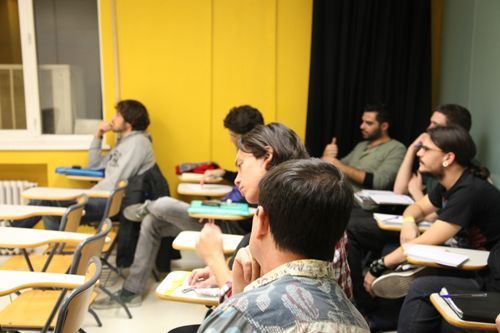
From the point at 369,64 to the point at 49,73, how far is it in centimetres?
293

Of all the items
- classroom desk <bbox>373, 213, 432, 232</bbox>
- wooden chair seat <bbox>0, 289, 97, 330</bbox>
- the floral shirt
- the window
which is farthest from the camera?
the window

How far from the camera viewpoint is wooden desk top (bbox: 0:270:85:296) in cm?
163

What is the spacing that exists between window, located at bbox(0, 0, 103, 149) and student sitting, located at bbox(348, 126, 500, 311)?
9.75 ft

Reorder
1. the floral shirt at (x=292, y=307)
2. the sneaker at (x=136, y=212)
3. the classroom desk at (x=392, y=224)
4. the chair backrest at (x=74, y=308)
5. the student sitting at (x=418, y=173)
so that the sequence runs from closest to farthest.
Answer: the floral shirt at (x=292, y=307) < the chair backrest at (x=74, y=308) < the classroom desk at (x=392, y=224) < the student sitting at (x=418, y=173) < the sneaker at (x=136, y=212)

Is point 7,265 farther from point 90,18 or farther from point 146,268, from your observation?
point 90,18

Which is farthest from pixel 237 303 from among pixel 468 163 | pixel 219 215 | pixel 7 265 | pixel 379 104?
pixel 379 104

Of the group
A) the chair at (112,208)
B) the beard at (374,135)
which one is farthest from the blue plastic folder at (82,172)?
the beard at (374,135)

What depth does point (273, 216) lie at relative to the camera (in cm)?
92

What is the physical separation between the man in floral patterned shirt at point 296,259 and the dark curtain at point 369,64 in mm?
3196

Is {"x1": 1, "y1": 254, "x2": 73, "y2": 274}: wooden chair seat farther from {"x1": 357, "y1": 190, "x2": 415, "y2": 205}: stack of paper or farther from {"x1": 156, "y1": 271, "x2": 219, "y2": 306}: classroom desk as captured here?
{"x1": 357, "y1": 190, "x2": 415, "y2": 205}: stack of paper

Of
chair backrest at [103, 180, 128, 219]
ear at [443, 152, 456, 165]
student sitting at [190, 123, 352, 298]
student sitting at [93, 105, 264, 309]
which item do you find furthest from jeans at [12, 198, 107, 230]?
ear at [443, 152, 456, 165]

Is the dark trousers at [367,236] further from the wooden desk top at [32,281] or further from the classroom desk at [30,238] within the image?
the wooden desk top at [32,281]

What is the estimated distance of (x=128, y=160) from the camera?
3609 millimetres

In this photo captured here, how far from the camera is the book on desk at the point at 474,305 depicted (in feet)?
5.11
